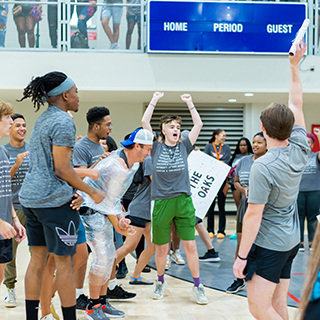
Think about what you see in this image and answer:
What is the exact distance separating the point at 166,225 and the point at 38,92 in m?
1.86

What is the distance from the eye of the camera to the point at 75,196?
2.39 metres

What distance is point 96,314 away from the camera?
9.98 feet

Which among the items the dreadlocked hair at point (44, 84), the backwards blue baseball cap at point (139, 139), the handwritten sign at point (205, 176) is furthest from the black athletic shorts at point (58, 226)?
the handwritten sign at point (205, 176)

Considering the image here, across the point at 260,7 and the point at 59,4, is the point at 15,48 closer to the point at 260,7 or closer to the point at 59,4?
the point at 59,4

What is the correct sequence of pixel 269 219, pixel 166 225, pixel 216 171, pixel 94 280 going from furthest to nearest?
pixel 216 171
pixel 166 225
pixel 94 280
pixel 269 219

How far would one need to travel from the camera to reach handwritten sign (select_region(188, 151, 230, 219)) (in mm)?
5680

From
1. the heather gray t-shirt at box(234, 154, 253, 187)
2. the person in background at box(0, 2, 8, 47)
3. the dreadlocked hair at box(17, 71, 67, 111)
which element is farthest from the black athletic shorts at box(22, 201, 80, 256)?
the person in background at box(0, 2, 8, 47)

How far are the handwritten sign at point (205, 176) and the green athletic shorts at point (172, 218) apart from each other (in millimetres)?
1870

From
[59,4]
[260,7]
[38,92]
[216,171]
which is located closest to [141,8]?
[59,4]

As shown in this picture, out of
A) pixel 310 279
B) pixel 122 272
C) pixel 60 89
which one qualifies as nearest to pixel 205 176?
pixel 122 272

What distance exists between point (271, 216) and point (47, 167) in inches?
49.9

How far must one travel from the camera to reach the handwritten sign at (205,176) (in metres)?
5.68

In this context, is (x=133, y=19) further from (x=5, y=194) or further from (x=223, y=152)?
(x=5, y=194)

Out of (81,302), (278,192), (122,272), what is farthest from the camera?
(122,272)
